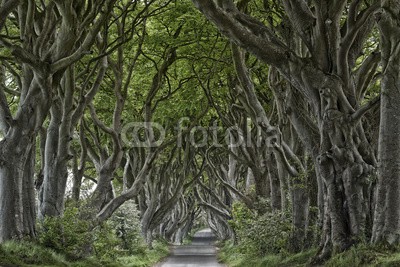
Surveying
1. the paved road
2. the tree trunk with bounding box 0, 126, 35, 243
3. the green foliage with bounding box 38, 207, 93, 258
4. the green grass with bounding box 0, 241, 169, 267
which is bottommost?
the paved road

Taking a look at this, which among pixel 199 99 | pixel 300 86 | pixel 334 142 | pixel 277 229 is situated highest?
pixel 199 99

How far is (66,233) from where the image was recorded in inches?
521

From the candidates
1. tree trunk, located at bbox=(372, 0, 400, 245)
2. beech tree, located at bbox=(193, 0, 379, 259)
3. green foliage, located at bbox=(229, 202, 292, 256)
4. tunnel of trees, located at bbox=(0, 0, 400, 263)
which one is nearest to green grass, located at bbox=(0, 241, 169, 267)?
tunnel of trees, located at bbox=(0, 0, 400, 263)

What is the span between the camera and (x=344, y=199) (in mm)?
9781

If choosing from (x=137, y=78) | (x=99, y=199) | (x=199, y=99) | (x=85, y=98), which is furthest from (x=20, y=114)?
(x=199, y=99)

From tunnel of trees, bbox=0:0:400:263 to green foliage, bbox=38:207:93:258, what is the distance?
0.05 meters

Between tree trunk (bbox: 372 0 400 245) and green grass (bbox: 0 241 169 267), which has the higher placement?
tree trunk (bbox: 372 0 400 245)

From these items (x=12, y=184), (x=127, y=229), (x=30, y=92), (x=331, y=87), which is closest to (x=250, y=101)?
(x=331, y=87)

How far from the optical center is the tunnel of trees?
960 cm

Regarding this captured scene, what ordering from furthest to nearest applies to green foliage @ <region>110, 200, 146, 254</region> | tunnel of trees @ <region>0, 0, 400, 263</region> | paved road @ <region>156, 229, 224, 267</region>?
green foliage @ <region>110, 200, 146, 254</region> < paved road @ <region>156, 229, 224, 267</region> < tunnel of trees @ <region>0, 0, 400, 263</region>

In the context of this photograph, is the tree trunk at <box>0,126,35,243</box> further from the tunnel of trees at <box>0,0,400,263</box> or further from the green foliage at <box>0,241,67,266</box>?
the green foliage at <box>0,241,67,266</box>

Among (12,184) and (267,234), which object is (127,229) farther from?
(12,184)

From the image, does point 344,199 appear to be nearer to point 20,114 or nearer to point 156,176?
point 20,114

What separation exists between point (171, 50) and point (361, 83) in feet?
27.0
